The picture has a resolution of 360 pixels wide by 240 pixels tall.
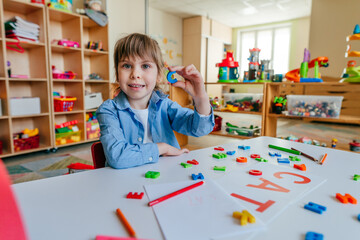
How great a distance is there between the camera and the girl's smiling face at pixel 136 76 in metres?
0.87

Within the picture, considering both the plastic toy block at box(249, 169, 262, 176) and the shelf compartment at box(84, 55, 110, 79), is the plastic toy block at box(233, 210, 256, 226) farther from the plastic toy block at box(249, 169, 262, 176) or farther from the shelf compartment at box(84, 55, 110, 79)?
the shelf compartment at box(84, 55, 110, 79)

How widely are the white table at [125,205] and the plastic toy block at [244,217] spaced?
0.09 feet

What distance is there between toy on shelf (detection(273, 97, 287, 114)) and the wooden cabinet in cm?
204

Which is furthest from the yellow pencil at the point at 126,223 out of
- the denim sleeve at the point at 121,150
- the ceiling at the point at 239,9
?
the ceiling at the point at 239,9

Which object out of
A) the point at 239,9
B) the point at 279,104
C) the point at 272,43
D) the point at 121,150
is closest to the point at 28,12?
the point at 121,150

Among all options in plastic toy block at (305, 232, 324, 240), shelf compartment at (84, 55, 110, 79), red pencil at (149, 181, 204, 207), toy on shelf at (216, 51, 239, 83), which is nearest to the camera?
plastic toy block at (305, 232, 324, 240)

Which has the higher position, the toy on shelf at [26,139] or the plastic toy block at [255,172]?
the plastic toy block at [255,172]

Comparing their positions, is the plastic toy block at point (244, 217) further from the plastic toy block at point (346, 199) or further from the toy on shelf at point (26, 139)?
the toy on shelf at point (26, 139)

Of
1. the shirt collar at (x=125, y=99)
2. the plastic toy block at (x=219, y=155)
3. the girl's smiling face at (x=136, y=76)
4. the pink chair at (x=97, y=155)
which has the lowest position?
the pink chair at (x=97, y=155)

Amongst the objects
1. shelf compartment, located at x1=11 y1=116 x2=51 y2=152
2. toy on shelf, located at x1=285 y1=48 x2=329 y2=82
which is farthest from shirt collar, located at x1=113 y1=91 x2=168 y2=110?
shelf compartment, located at x1=11 y1=116 x2=51 y2=152

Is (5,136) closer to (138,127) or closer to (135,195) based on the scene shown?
(138,127)

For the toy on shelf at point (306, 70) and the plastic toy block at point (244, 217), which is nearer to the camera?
the plastic toy block at point (244, 217)

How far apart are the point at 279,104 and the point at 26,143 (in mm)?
2524

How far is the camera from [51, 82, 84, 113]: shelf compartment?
2.85 m
